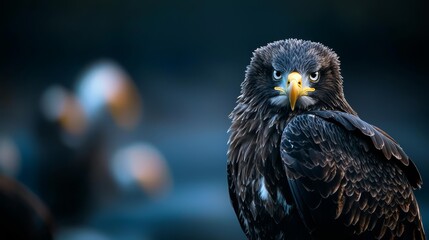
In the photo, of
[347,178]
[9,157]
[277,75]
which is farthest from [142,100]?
[347,178]

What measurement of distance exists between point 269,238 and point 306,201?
0.22 m

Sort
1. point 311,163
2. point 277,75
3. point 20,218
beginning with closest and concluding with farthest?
point 311,163 → point 277,75 → point 20,218

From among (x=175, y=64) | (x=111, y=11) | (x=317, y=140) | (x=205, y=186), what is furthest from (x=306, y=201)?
(x=111, y=11)

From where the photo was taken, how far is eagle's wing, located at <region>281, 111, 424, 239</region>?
6.84 ft

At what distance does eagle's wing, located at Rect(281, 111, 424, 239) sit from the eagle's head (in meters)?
0.09

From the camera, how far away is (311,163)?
2.09m

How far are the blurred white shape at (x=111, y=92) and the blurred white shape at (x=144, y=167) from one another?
124mm

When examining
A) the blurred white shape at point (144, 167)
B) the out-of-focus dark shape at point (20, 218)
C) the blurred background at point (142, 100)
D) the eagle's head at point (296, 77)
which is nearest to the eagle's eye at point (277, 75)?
the eagle's head at point (296, 77)

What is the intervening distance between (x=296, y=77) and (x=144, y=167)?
1072mm

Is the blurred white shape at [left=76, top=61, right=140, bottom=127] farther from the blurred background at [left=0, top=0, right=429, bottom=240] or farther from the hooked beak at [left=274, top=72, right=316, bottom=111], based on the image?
the hooked beak at [left=274, top=72, right=316, bottom=111]

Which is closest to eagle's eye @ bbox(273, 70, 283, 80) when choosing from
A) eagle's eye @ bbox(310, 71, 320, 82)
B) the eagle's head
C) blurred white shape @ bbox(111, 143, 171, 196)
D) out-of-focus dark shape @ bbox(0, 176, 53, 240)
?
the eagle's head

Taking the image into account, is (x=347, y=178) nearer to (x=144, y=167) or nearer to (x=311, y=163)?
(x=311, y=163)

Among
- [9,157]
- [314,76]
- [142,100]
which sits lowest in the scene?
[314,76]

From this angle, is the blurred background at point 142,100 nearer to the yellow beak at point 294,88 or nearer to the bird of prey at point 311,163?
the bird of prey at point 311,163
